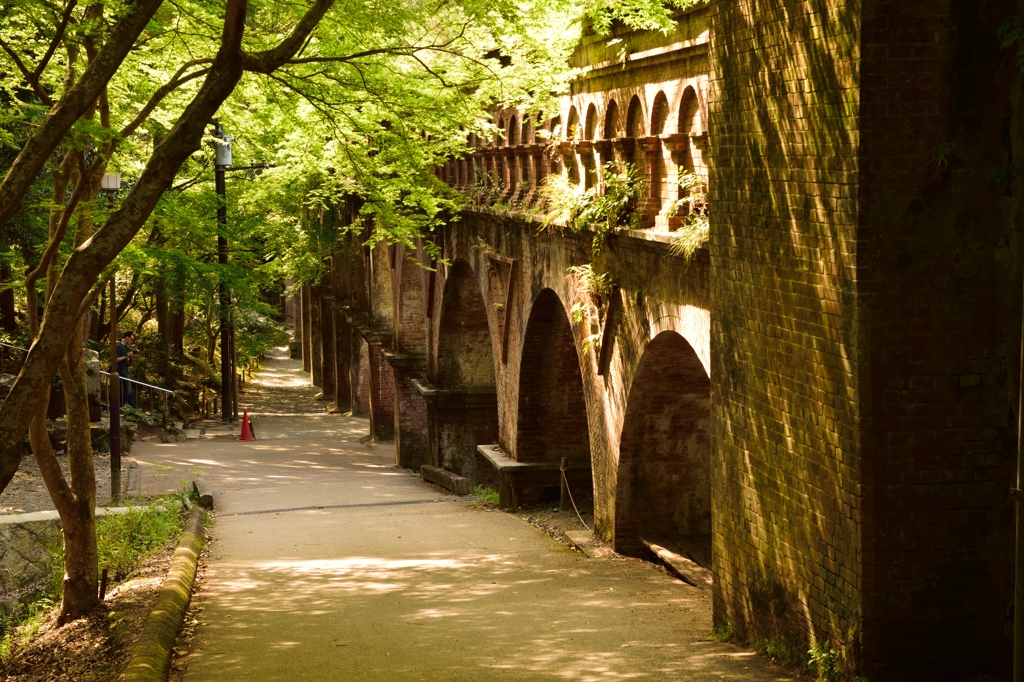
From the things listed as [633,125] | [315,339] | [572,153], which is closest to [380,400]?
[315,339]

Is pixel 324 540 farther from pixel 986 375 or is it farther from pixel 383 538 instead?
pixel 986 375

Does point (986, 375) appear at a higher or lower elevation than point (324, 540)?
higher

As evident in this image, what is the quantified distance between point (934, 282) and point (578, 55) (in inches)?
265

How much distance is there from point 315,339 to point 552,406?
2535cm

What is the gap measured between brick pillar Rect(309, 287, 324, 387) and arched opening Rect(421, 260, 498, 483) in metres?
17.2

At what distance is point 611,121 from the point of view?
35.7 feet

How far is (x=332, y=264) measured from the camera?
32.1 m

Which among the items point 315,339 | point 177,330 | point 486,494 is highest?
point 177,330

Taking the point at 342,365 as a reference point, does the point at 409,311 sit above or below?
above

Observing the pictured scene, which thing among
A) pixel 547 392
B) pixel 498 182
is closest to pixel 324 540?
pixel 547 392

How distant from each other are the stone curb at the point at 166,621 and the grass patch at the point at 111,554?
0.46 m

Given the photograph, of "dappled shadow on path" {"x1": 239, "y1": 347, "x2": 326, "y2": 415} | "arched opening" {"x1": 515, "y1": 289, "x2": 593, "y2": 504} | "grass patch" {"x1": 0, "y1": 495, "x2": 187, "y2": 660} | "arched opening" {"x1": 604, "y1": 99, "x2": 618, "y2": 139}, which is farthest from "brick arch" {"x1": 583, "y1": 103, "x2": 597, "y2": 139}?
"dappled shadow on path" {"x1": 239, "y1": 347, "x2": 326, "y2": 415}

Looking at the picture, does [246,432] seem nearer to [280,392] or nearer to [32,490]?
[32,490]

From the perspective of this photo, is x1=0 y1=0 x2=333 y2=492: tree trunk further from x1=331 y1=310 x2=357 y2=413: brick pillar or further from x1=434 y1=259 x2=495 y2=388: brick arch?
x1=331 y1=310 x2=357 y2=413: brick pillar
